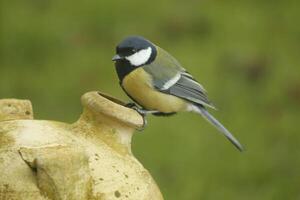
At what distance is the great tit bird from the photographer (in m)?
3.02

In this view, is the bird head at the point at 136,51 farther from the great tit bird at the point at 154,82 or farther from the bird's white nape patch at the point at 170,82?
the bird's white nape patch at the point at 170,82

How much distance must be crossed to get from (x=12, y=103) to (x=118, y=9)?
3.71m

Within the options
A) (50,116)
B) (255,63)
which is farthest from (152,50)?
(255,63)

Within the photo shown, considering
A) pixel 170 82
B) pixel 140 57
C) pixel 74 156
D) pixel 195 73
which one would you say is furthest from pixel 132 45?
pixel 195 73

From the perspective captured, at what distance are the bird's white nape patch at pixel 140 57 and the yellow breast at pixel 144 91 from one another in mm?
41

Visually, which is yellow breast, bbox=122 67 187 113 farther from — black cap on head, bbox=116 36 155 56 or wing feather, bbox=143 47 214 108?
black cap on head, bbox=116 36 155 56

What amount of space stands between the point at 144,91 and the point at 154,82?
56mm

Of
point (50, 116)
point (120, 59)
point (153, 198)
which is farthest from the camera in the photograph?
point (50, 116)

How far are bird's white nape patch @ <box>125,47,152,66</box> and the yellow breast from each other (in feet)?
0.13

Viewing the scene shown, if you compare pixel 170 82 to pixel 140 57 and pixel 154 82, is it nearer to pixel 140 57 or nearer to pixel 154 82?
pixel 154 82

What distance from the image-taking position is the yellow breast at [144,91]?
10.0ft

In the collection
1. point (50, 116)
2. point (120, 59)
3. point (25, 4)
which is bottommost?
point (50, 116)

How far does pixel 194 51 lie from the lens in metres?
5.57

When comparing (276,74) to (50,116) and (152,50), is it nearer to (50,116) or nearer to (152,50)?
(50,116)
